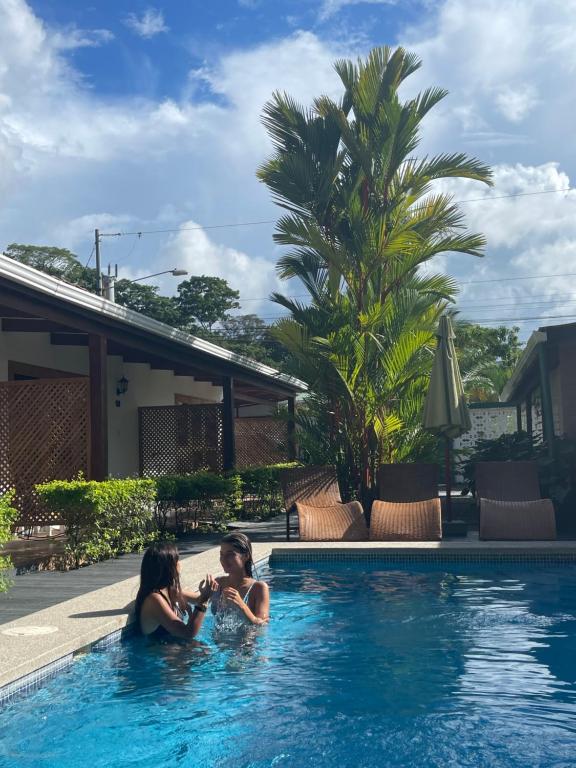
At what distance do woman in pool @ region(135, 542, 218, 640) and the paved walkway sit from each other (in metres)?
0.97

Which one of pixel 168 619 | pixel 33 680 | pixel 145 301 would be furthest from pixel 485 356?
pixel 33 680

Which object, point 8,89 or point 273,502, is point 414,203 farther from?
point 8,89

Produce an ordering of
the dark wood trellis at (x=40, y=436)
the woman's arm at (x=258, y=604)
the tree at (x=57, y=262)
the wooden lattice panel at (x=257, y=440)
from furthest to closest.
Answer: the tree at (x=57, y=262) → the wooden lattice panel at (x=257, y=440) → the dark wood trellis at (x=40, y=436) → the woman's arm at (x=258, y=604)

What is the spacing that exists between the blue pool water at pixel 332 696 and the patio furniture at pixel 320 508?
105 inches

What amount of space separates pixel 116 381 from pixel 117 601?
982 centimetres

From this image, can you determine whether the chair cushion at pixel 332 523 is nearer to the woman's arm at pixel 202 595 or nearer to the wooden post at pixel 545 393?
the wooden post at pixel 545 393

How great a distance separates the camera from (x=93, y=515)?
Answer: 872cm

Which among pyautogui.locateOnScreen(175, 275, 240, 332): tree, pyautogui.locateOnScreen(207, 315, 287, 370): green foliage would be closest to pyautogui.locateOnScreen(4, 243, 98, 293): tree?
pyautogui.locateOnScreen(175, 275, 240, 332): tree

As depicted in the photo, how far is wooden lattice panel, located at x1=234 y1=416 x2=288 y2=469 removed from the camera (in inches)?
797

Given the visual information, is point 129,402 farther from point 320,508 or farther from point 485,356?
point 485,356

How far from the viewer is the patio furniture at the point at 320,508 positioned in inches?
392

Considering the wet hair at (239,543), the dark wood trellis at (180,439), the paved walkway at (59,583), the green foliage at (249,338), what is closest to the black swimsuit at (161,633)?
the wet hair at (239,543)

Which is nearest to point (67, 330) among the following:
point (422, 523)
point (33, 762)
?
point (422, 523)

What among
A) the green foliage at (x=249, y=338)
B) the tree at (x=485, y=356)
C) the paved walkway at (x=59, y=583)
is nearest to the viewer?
the paved walkway at (x=59, y=583)
